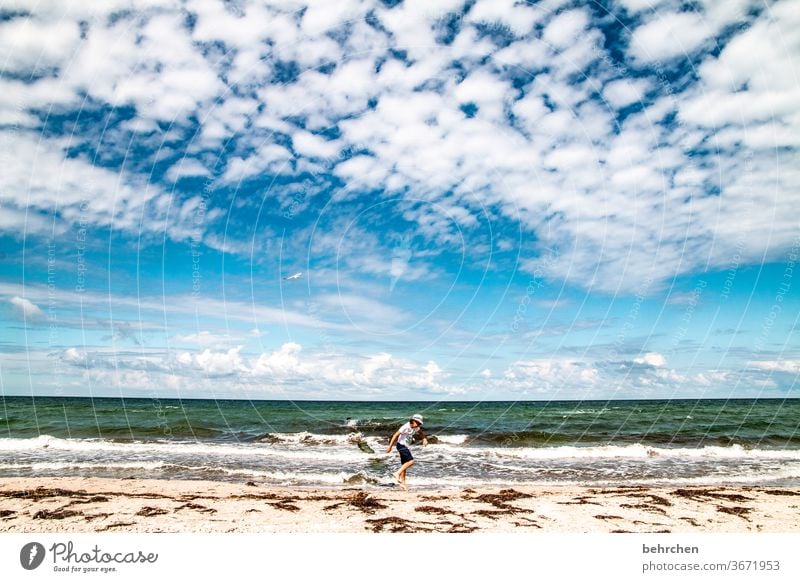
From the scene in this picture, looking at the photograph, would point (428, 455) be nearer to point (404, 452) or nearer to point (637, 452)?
point (404, 452)

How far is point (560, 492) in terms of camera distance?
57.4 feet

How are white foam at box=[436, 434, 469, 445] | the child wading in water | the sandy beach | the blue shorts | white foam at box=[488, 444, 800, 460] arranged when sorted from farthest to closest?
white foam at box=[436, 434, 469, 445] < white foam at box=[488, 444, 800, 460] < the blue shorts < the child wading in water < the sandy beach

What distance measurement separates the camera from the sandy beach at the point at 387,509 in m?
12.2

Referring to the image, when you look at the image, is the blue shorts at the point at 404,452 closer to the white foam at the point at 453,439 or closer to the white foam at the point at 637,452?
the white foam at the point at 637,452

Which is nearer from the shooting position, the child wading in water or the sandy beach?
the sandy beach

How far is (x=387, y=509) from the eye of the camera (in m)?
13.9

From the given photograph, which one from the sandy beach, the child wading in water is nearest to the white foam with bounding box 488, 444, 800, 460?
the sandy beach

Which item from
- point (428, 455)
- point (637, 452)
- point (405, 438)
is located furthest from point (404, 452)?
point (637, 452)

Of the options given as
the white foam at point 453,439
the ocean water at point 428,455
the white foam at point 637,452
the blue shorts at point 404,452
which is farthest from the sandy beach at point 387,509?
the white foam at point 453,439

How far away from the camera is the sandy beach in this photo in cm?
1220

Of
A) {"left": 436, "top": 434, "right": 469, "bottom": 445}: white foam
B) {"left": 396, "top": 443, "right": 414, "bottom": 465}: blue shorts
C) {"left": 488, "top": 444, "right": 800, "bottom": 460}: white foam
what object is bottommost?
{"left": 436, "top": 434, "right": 469, "bottom": 445}: white foam

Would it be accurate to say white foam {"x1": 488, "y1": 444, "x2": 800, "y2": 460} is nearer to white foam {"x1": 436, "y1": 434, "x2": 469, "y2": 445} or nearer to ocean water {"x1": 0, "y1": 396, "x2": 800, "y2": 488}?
ocean water {"x1": 0, "y1": 396, "x2": 800, "y2": 488}

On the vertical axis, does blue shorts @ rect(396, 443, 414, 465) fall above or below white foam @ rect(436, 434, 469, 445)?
above

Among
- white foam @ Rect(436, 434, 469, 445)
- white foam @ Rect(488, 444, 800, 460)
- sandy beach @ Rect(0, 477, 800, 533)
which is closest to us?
sandy beach @ Rect(0, 477, 800, 533)
